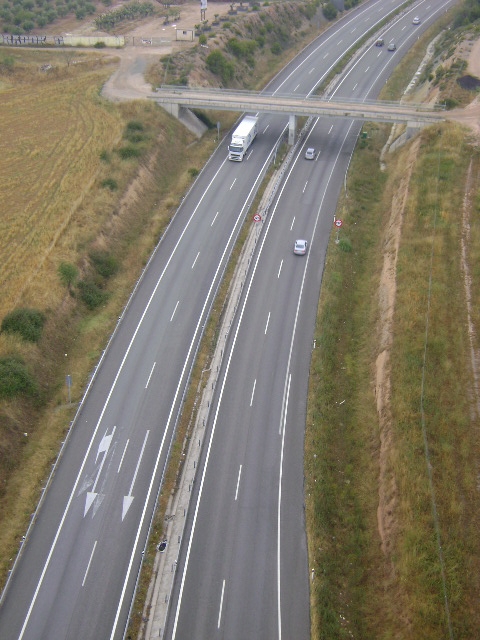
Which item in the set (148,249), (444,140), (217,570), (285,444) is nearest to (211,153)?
(148,249)

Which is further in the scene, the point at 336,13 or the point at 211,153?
the point at 336,13

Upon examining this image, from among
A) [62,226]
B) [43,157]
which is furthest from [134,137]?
[62,226]

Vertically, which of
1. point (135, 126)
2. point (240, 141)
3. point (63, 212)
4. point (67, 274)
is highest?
point (135, 126)

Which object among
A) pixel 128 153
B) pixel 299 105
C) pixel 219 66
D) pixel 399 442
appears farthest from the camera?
pixel 219 66

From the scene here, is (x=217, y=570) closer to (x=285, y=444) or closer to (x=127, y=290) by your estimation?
(x=285, y=444)

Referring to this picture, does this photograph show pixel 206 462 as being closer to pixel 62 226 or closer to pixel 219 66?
pixel 62 226


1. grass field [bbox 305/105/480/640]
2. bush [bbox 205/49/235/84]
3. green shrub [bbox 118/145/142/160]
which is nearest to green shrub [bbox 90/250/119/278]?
green shrub [bbox 118/145/142/160]

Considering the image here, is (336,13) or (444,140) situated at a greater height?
(336,13)

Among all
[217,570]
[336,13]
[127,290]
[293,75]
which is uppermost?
[336,13]
